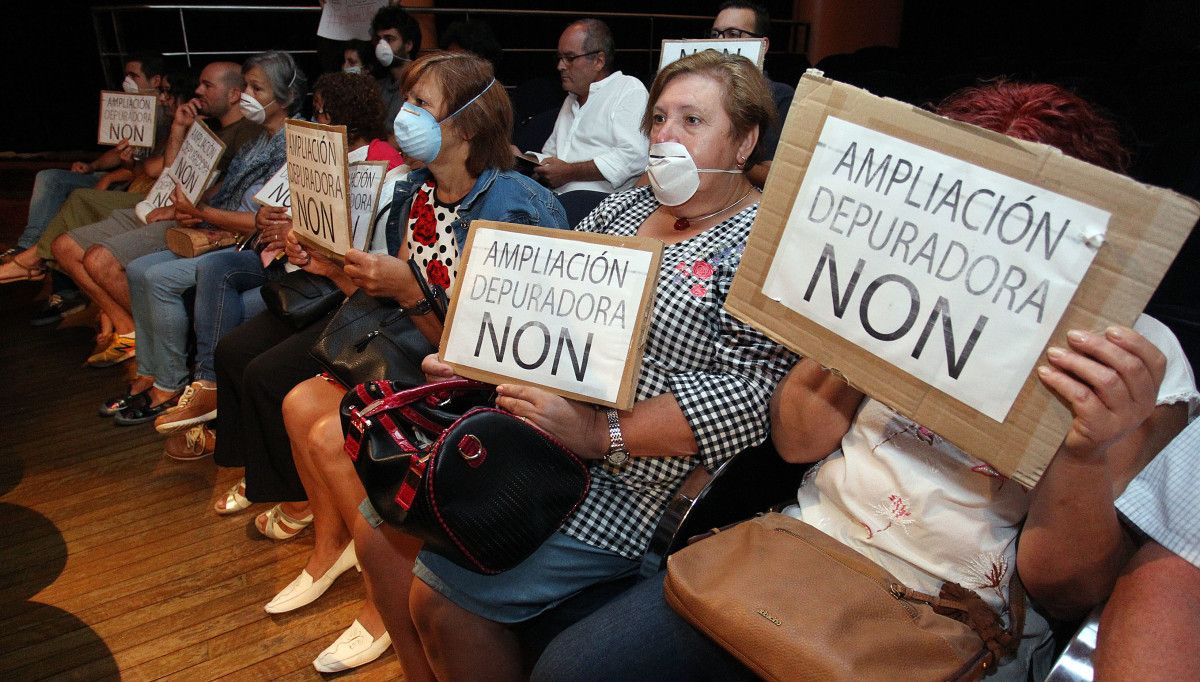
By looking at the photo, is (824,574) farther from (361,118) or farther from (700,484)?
(361,118)

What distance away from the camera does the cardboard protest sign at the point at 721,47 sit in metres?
2.72

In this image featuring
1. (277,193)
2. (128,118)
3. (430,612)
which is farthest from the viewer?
(128,118)

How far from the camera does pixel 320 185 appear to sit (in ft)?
7.04

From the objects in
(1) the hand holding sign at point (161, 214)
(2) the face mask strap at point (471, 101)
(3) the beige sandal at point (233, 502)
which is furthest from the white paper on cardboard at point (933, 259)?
(1) the hand holding sign at point (161, 214)

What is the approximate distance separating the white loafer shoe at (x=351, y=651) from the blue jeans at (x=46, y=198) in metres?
3.88

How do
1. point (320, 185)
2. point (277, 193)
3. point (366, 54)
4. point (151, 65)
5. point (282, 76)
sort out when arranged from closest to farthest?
1. point (320, 185)
2. point (277, 193)
3. point (282, 76)
4. point (366, 54)
5. point (151, 65)

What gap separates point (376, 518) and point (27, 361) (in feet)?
10.7

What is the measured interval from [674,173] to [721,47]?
157 cm

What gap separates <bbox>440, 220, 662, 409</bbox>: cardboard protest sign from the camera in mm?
1310

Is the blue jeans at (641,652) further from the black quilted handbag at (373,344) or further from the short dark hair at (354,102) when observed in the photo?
the short dark hair at (354,102)

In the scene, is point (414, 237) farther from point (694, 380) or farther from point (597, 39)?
point (597, 39)

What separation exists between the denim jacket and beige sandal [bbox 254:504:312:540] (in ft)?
3.25

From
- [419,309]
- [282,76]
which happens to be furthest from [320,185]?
[282,76]

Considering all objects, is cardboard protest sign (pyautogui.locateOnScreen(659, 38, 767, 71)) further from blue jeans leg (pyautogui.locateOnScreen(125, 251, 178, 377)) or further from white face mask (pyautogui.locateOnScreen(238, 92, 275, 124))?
blue jeans leg (pyautogui.locateOnScreen(125, 251, 178, 377))
